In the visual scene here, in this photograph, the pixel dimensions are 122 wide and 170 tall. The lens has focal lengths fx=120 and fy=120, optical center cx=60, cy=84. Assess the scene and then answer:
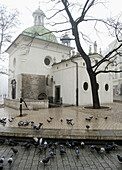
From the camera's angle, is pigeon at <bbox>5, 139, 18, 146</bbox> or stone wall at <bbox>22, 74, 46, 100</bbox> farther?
stone wall at <bbox>22, 74, 46, 100</bbox>

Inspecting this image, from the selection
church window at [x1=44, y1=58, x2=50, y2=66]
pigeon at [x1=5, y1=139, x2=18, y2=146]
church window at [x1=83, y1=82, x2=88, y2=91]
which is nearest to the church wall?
church window at [x1=83, y1=82, x2=88, y2=91]

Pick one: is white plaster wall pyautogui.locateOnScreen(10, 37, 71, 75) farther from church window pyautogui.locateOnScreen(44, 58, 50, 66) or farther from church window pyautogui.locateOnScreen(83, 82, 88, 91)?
church window pyautogui.locateOnScreen(83, 82, 88, 91)

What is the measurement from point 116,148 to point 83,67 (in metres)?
12.9

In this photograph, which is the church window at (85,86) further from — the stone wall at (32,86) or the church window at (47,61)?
the church window at (47,61)

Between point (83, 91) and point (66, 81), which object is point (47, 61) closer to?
point (66, 81)

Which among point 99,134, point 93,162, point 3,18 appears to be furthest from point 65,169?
point 3,18

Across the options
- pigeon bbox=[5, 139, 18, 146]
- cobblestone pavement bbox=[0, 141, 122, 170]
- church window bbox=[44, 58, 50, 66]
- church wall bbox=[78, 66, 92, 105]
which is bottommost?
cobblestone pavement bbox=[0, 141, 122, 170]

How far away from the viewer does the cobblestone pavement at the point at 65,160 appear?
9.49 feet

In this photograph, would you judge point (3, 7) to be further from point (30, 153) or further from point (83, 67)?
point (30, 153)

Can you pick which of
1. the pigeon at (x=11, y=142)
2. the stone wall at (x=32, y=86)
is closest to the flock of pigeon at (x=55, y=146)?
the pigeon at (x=11, y=142)

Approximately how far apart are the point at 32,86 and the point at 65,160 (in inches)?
570

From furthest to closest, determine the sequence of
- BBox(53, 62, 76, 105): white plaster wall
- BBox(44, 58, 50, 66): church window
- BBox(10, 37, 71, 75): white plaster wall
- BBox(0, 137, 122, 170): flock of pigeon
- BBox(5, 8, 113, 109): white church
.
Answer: BBox(44, 58, 50, 66): church window, BBox(10, 37, 71, 75): white plaster wall, BBox(5, 8, 113, 109): white church, BBox(53, 62, 76, 105): white plaster wall, BBox(0, 137, 122, 170): flock of pigeon

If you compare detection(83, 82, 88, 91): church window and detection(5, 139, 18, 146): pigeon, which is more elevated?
detection(83, 82, 88, 91): church window

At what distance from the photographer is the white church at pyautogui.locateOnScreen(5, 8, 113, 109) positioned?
1540 cm
